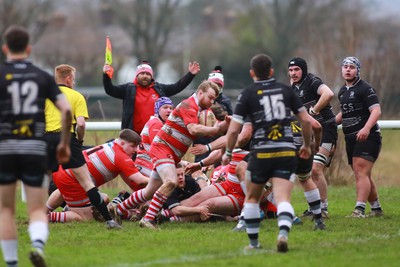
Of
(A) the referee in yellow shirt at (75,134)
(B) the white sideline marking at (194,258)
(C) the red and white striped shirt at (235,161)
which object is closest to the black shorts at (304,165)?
(C) the red and white striped shirt at (235,161)

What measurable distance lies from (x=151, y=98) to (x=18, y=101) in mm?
6159

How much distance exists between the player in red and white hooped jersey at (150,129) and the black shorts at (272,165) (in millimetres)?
3378

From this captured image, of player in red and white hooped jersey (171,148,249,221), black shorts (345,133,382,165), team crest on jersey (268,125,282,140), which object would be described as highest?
team crest on jersey (268,125,282,140)

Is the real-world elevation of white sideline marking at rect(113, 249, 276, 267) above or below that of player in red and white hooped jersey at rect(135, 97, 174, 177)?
below

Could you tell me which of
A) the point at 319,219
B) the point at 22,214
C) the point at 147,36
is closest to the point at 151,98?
the point at 22,214

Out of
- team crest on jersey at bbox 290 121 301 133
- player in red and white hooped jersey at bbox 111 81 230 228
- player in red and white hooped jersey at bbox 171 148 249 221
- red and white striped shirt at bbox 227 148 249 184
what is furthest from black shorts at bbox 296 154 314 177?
player in red and white hooped jersey at bbox 171 148 249 221

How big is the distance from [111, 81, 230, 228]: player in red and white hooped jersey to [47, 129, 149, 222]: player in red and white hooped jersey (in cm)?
59

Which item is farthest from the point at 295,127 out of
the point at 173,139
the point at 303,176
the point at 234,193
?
the point at 173,139

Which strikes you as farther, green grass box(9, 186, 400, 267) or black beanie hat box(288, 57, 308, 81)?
black beanie hat box(288, 57, 308, 81)

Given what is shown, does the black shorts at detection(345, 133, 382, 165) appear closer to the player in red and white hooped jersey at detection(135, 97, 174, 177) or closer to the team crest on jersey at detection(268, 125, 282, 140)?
the player in red and white hooped jersey at detection(135, 97, 174, 177)

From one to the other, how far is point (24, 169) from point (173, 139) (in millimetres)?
3701

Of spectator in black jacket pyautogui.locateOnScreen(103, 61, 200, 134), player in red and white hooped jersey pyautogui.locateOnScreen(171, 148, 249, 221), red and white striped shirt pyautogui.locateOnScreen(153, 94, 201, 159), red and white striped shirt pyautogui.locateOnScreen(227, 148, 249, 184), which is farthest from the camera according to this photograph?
spectator in black jacket pyautogui.locateOnScreen(103, 61, 200, 134)

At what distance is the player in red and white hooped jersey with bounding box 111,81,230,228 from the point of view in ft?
39.0

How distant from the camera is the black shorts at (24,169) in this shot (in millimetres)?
8742
